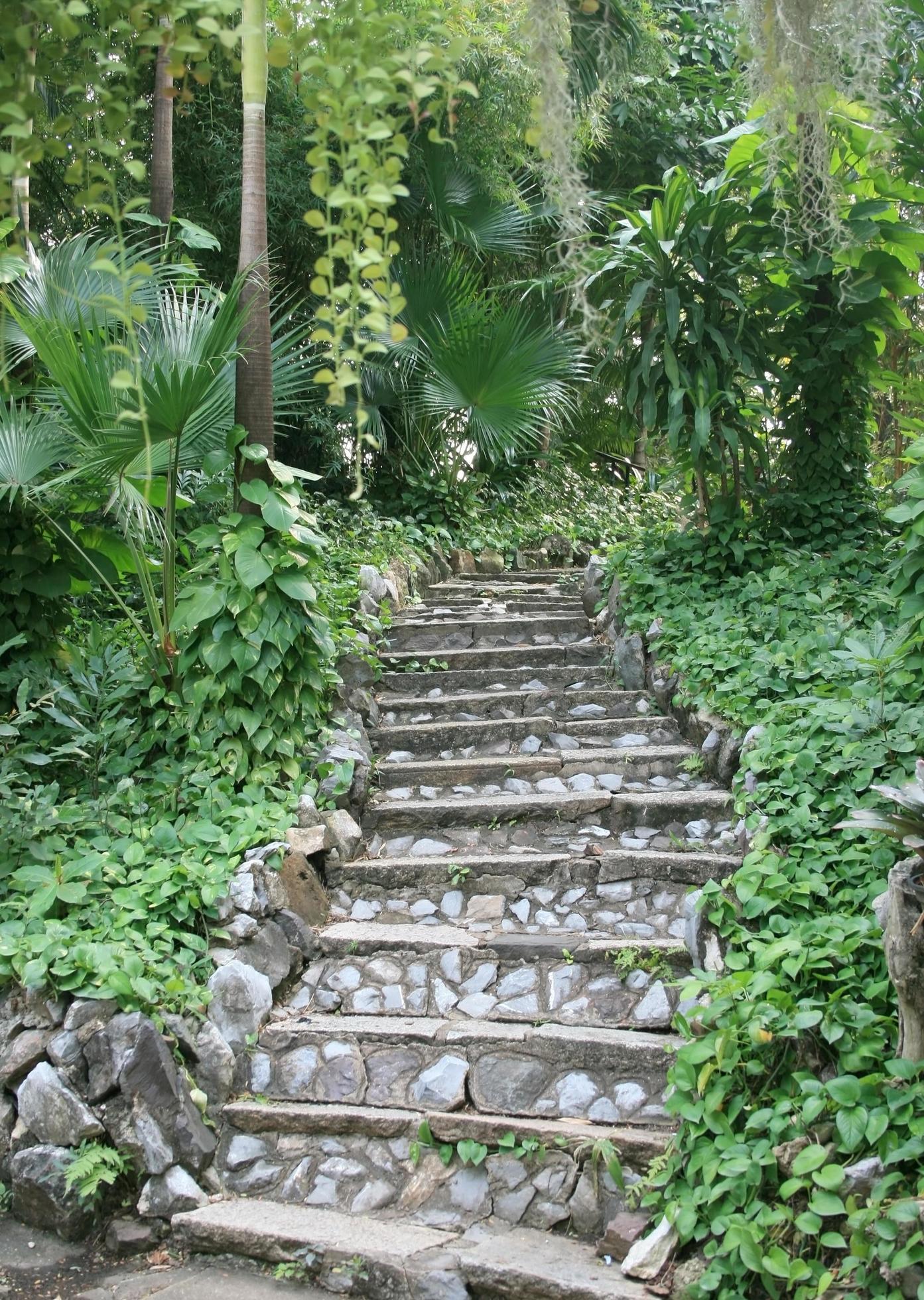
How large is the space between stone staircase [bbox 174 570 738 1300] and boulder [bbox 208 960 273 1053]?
9 centimetres

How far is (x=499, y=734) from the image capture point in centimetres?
439

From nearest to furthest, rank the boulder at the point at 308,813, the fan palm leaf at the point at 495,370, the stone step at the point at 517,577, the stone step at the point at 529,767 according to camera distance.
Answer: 1. the boulder at the point at 308,813
2. the stone step at the point at 529,767
3. the fan palm leaf at the point at 495,370
4. the stone step at the point at 517,577

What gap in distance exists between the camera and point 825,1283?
202 centimetres

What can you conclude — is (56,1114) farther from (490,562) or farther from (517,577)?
(490,562)

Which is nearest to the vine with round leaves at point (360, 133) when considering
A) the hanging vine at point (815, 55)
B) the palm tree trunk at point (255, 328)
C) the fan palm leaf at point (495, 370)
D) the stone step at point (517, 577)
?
the hanging vine at point (815, 55)

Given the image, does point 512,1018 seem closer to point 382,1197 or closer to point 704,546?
point 382,1197

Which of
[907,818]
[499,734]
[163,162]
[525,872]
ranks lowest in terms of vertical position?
[525,872]

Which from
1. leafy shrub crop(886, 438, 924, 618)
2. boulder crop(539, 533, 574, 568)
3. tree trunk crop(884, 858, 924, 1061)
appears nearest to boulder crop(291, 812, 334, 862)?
tree trunk crop(884, 858, 924, 1061)

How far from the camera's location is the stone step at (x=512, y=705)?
462cm

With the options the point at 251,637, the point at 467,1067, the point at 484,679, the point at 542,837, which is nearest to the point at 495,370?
the point at 484,679

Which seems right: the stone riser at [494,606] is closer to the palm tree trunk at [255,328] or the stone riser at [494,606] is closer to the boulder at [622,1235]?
the palm tree trunk at [255,328]

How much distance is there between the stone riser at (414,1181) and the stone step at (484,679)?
2422 mm

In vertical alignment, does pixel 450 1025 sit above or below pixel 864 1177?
below

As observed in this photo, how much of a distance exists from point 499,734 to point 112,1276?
243cm
